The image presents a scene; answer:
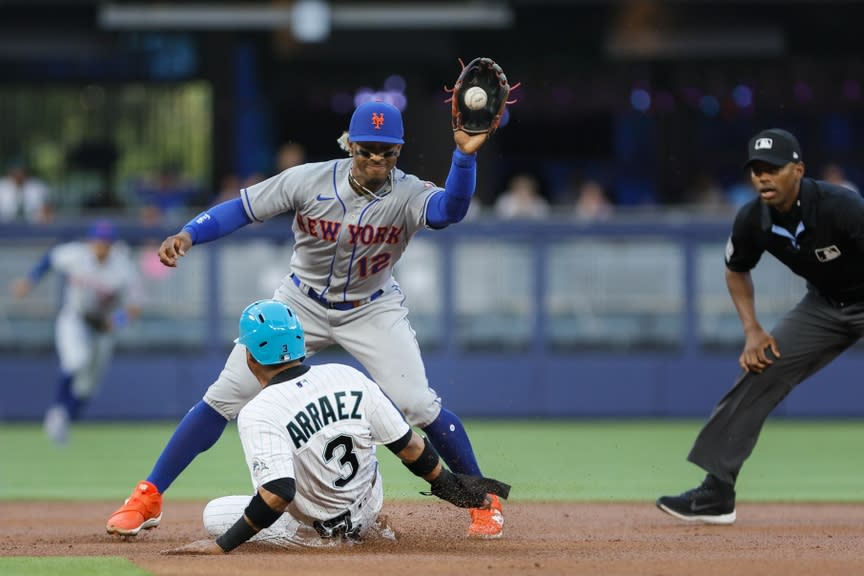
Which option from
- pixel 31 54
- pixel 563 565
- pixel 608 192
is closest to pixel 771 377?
pixel 563 565

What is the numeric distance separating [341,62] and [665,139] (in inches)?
165

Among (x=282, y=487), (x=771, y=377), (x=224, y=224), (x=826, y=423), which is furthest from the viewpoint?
(x=826, y=423)

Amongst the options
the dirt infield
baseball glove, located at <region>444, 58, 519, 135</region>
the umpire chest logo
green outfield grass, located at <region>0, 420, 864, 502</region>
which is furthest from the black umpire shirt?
green outfield grass, located at <region>0, 420, 864, 502</region>

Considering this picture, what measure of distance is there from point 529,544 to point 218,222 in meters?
2.04

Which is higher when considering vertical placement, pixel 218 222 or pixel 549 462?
pixel 218 222

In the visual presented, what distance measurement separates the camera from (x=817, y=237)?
25.3 feet

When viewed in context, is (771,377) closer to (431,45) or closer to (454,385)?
(454,385)

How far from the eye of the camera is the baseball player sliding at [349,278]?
718cm

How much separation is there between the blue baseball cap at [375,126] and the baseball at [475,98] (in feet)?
1.12

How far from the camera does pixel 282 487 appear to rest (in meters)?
6.18

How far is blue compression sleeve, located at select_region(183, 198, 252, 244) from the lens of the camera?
7.21 metres

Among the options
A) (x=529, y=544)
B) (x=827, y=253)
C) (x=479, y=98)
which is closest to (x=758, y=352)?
(x=827, y=253)

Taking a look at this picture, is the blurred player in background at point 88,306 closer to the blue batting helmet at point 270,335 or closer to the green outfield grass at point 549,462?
the green outfield grass at point 549,462

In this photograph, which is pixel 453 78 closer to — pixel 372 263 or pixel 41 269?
pixel 41 269
